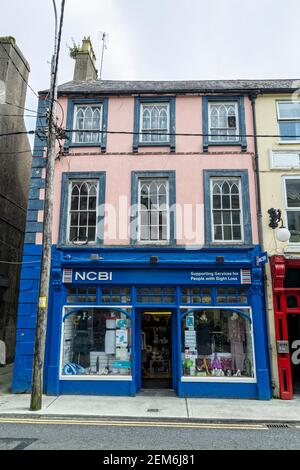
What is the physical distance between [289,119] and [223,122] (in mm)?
2156

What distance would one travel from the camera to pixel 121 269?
35.8ft

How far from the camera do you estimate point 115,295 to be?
10945 millimetres

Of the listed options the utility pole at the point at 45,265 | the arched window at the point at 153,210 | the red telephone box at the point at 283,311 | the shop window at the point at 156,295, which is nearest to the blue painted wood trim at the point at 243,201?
the red telephone box at the point at 283,311

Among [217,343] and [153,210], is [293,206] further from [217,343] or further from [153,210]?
[217,343]

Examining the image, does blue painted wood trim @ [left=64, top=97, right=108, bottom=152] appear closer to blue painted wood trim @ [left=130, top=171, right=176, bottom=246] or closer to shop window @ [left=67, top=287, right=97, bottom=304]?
blue painted wood trim @ [left=130, top=171, right=176, bottom=246]

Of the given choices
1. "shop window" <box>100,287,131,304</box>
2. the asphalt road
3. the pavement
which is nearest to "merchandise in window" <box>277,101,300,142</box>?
"shop window" <box>100,287,131,304</box>

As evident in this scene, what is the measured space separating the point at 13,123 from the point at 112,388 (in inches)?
479

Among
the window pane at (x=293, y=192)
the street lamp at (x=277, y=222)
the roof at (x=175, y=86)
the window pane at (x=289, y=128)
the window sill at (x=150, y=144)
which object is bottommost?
the street lamp at (x=277, y=222)

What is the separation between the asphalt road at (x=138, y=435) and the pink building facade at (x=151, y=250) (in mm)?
2642

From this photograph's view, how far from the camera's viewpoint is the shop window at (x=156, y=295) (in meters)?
10.8

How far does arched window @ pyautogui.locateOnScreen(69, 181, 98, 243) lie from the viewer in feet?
37.6

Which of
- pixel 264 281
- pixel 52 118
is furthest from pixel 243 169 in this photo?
pixel 52 118

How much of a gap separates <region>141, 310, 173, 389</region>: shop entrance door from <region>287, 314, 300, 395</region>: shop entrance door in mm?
4237

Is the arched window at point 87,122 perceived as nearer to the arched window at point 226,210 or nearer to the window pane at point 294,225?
the arched window at point 226,210
